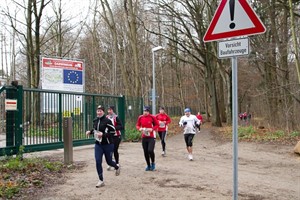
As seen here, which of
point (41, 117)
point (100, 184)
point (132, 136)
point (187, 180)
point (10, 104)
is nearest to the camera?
point (100, 184)

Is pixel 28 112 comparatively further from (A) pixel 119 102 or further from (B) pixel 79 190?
(A) pixel 119 102

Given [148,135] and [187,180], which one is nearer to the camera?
[187,180]

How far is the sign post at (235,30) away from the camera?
4.50 meters

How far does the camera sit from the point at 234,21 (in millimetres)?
4676

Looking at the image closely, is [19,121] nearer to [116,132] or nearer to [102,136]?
[116,132]

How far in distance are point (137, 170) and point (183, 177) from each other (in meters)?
1.66

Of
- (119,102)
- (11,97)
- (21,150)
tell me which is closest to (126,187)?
(21,150)

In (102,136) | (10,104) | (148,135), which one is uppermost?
(10,104)

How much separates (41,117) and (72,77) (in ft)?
21.4

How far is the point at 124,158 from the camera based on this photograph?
12375 mm

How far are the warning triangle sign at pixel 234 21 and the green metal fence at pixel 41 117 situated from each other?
7.95 m

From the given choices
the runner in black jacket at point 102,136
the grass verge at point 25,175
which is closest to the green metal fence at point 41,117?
the grass verge at point 25,175

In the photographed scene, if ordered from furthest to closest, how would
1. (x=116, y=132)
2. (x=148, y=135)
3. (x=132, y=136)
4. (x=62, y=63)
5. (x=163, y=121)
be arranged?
(x=132, y=136), (x=62, y=63), (x=163, y=121), (x=116, y=132), (x=148, y=135)

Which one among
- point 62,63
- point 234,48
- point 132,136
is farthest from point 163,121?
point 234,48
